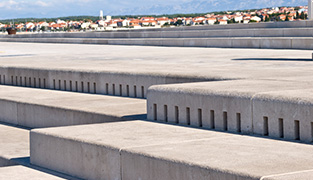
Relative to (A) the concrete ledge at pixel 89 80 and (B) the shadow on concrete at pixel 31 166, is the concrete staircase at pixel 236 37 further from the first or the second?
(B) the shadow on concrete at pixel 31 166

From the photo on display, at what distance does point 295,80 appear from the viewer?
8344mm

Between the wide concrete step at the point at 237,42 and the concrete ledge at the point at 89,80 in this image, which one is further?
the wide concrete step at the point at 237,42

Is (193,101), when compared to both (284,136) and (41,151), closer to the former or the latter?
(284,136)

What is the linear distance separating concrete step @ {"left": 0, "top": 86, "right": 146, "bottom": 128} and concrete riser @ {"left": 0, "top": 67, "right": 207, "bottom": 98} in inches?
11.9

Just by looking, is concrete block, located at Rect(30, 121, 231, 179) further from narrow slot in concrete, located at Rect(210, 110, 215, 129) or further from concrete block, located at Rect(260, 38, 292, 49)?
concrete block, located at Rect(260, 38, 292, 49)

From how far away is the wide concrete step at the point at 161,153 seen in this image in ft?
16.4

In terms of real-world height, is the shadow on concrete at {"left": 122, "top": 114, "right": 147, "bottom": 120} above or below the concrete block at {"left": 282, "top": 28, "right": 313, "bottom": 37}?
below

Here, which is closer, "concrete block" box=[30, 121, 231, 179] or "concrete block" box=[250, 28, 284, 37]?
"concrete block" box=[30, 121, 231, 179]

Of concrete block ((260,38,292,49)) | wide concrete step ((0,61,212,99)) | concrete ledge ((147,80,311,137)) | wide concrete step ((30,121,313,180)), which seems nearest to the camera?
wide concrete step ((30,121,313,180))

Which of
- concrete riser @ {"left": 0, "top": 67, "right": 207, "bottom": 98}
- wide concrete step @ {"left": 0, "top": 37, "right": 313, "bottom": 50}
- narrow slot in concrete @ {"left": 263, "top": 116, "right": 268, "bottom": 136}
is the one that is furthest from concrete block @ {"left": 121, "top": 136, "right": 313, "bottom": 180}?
wide concrete step @ {"left": 0, "top": 37, "right": 313, "bottom": 50}

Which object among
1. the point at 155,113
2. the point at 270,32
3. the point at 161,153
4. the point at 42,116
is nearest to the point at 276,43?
the point at 270,32

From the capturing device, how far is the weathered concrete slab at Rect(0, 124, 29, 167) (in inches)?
313

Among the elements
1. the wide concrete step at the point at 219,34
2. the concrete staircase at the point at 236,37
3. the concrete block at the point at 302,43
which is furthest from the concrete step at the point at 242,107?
the wide concrete step at the point at 219,34

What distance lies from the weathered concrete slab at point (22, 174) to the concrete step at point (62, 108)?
172cm
